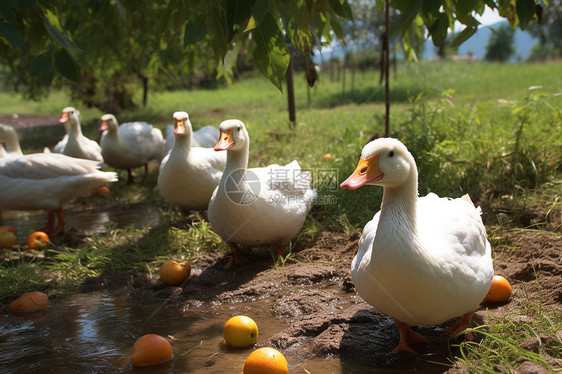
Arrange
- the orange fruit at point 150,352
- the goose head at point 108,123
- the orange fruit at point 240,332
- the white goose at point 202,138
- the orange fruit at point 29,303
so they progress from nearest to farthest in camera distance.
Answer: the orange fruit at point 150,352 → the orange fruit at point 240,332 → the orange fruit at point 29,303 → the white goose at point 202,138 → the goose head at point 108,123

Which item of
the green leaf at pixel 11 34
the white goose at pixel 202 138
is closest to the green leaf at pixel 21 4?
the green leaf at pixel 11 34

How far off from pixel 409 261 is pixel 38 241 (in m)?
4.58

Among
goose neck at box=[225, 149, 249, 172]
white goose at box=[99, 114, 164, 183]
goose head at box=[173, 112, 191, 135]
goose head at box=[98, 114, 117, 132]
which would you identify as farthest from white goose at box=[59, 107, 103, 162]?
goose neck at box=[225, 149, 249, 172]

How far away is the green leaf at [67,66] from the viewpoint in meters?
3.17

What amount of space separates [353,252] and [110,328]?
2.25 meters

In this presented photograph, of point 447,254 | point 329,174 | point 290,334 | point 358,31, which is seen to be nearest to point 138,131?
point 329,174

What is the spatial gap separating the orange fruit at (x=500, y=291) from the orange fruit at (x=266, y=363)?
167 centimetres

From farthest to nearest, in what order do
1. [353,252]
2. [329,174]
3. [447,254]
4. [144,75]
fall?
[144,75], [329,174], [353,252], [447,254]

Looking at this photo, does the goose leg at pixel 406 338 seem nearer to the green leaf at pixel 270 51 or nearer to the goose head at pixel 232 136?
the green leaf at pixel 270 51

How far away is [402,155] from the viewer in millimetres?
3002

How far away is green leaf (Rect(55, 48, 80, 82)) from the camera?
3174 mm

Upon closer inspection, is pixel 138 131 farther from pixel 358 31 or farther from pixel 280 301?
pixel 358 31

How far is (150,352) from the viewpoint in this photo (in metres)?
3.06

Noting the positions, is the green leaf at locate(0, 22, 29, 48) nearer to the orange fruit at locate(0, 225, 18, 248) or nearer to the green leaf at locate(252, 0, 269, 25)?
the green leaf at locate(252, 0, 269, 25)
